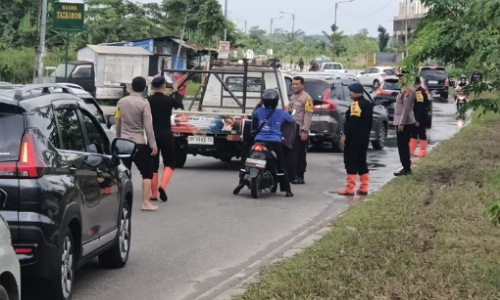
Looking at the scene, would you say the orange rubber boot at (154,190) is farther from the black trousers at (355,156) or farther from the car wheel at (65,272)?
the car wheel at (65,272)

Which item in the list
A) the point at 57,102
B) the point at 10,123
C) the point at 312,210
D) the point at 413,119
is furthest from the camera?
the point at 413,119

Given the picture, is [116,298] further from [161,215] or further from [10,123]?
[161,215]

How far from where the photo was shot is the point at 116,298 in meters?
8.05

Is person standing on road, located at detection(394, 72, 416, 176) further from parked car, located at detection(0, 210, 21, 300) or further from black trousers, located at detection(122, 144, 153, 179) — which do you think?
parked car, located at detection(0, 210, 21, 300)

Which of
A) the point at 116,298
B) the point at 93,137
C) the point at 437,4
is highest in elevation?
the point at 437,4

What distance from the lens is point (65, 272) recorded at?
23.7ft

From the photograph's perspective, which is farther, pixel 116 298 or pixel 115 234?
pixel 115 234

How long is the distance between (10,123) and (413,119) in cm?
1149

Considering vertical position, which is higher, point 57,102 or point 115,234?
point 57,102

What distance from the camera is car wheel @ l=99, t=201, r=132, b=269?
29.6 feet

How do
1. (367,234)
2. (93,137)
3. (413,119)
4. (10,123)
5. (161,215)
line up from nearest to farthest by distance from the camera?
1. (10,123)
2. (93,137)
3. (367,234)
4. (161,215)
5. (413,119)

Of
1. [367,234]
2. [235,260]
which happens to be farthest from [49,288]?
[367,234]

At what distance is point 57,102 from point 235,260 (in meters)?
2.99

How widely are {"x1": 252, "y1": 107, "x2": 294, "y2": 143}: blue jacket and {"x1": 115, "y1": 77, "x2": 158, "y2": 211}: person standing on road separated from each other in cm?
231
